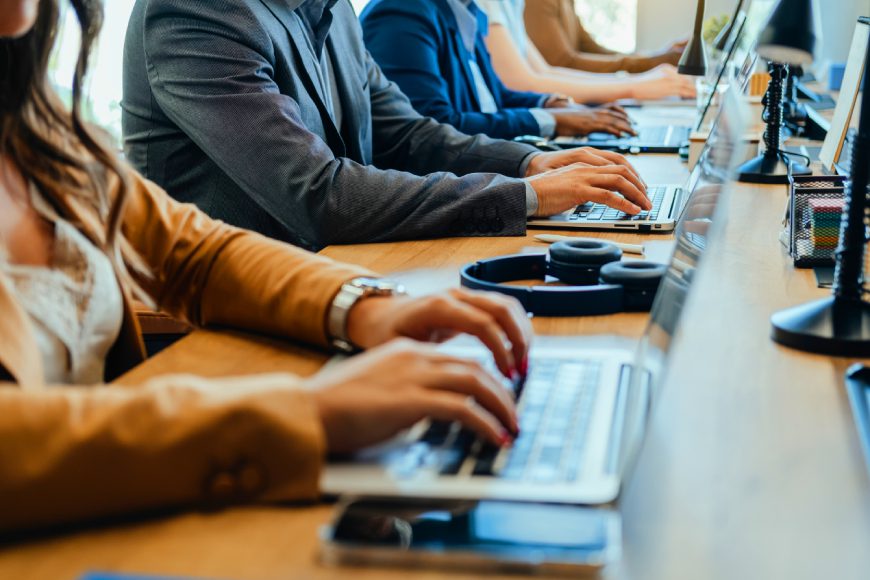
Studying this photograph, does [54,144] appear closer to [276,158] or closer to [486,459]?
[276,158]

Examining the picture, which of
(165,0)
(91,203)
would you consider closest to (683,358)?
(91,203)

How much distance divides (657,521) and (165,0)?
3.81ft

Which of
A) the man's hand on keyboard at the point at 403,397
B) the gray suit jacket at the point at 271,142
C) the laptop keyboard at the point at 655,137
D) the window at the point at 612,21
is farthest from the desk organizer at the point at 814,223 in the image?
the window at the point at 612,21

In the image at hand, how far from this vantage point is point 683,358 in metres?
0.94

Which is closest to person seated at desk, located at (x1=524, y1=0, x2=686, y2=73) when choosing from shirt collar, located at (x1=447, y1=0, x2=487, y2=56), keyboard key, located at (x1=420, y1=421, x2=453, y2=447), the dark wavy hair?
shirt collar, located at (x1=447, y1=0, x2=487, y2=56)

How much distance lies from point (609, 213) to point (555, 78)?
2.23 metres

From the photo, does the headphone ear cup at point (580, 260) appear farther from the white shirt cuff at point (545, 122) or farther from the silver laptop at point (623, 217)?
the white shirt cuff at point (545, 122)

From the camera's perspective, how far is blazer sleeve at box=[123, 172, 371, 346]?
98cm

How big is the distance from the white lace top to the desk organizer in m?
0.80

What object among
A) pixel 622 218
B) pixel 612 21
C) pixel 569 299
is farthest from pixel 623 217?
pixel 612 21

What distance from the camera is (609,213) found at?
153cm

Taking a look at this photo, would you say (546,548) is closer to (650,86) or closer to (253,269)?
(253,269)

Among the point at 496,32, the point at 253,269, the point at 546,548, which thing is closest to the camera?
the point at 546,548

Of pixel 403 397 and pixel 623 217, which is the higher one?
pixel 403 397
